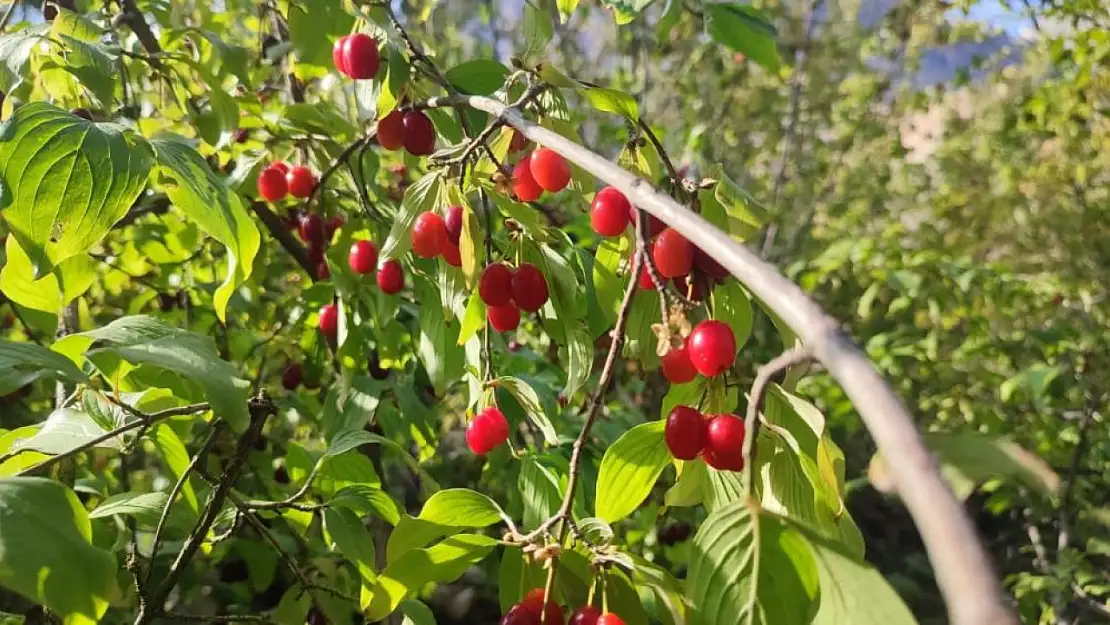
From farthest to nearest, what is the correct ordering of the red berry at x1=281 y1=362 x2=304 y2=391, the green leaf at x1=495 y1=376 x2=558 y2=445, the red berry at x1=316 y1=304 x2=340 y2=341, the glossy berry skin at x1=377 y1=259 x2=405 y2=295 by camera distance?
the red berry at x1=281 y1=362 x2=304 y2=391, the red berry at x1=316 y1=304 x2=340 y2=341, the glossy berry skin at x1=377 y1=259 x2=405 y2=295, the green leaf at x1=495 y1=376 x2=558 y2=445

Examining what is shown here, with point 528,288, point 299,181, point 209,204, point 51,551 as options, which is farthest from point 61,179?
point 299,181

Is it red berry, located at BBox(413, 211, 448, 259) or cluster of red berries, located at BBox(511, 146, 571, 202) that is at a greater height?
cluster of red berries, located at BBox(511, 146, 571, 202)

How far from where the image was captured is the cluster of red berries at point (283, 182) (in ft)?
4.67

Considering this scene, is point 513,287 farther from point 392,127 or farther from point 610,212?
point 392,127

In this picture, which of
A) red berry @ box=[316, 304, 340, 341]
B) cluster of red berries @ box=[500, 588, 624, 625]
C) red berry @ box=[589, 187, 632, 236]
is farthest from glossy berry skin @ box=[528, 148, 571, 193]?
red berry @ box=[316, 304, 340, 341]

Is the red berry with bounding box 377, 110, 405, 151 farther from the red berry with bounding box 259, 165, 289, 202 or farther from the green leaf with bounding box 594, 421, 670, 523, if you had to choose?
the green leaf with bounding box 594, 421, 670, 523

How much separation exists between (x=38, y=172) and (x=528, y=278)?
1.57 feet

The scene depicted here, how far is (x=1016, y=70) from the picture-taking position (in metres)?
5.62

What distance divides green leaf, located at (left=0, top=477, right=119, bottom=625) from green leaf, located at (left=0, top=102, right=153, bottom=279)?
0.25 meters

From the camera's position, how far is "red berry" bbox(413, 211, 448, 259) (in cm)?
93

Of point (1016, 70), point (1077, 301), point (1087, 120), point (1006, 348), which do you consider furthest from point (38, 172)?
point (1016, 70)

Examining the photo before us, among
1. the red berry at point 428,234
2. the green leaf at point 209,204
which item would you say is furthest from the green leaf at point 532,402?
the green leaf at point 209,204

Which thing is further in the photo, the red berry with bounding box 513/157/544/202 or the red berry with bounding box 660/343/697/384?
the red berry with bounding box 513/157/544/202

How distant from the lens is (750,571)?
1.83 feet
